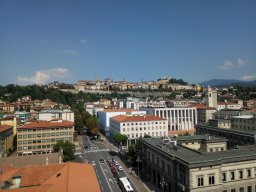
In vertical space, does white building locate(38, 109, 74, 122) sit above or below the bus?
above

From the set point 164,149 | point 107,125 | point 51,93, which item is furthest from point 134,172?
point 51,93

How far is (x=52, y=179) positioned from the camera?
117 feet

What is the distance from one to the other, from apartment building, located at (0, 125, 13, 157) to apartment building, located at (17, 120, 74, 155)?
11.1 feet

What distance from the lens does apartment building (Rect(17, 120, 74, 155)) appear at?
79188mm

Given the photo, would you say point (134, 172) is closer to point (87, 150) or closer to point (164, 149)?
point (164, 149)

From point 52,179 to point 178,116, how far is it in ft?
297

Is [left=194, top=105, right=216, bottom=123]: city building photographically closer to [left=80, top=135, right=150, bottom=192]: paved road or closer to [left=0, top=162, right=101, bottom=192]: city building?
[left=80, top=135, right=150, bottom=192]: paved road

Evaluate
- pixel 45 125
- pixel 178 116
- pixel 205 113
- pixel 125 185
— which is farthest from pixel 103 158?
pixel 205 113

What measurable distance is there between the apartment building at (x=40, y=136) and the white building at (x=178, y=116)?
4655 centimetres

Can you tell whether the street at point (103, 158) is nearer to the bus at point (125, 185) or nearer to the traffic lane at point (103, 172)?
the traffic lane at point (103, 172)

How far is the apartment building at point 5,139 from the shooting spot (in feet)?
241

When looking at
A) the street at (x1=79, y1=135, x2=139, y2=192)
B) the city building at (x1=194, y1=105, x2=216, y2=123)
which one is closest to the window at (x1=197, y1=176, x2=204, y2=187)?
the street at (x1=79, y1=135, x2=139, y2=192)

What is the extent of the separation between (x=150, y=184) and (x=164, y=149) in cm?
843

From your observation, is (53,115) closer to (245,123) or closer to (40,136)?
(40,136)
